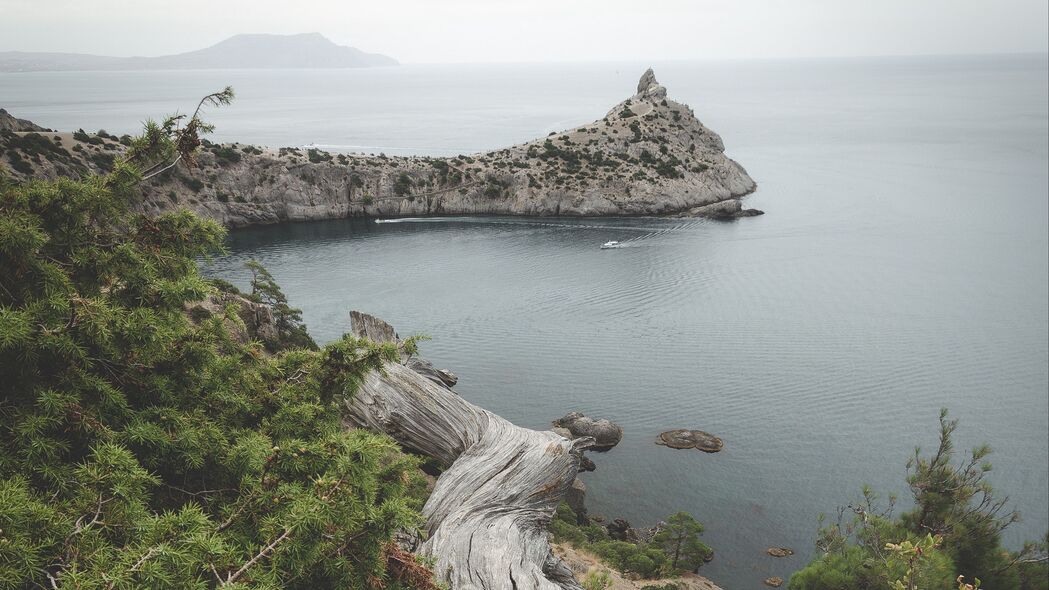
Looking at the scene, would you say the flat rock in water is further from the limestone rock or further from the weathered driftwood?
the weathered driftwood

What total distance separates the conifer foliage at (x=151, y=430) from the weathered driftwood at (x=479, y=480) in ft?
12.7

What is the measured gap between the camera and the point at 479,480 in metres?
14.4

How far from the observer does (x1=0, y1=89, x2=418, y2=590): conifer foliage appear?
17.0 ft

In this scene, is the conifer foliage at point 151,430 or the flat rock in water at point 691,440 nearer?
the conifer foliage at point 151,430

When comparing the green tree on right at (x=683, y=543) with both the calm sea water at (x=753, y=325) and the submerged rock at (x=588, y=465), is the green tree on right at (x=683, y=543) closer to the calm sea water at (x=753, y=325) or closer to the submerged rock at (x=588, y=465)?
the calm sea water at (x=753, y=325)

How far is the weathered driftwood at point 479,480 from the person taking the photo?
11297mm

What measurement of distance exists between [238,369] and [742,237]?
65.8 meters

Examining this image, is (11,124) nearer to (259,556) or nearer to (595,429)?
(595,429)

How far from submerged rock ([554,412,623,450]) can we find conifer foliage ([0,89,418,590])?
72.3ft

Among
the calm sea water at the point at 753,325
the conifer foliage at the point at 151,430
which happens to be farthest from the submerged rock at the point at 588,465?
the conifer foliage at the point at 151,430

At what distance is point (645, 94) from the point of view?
109188mm

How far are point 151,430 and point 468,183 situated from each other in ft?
249

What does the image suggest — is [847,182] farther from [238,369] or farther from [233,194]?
[238,369]

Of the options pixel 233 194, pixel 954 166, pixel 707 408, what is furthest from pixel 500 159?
pixel 954 166
